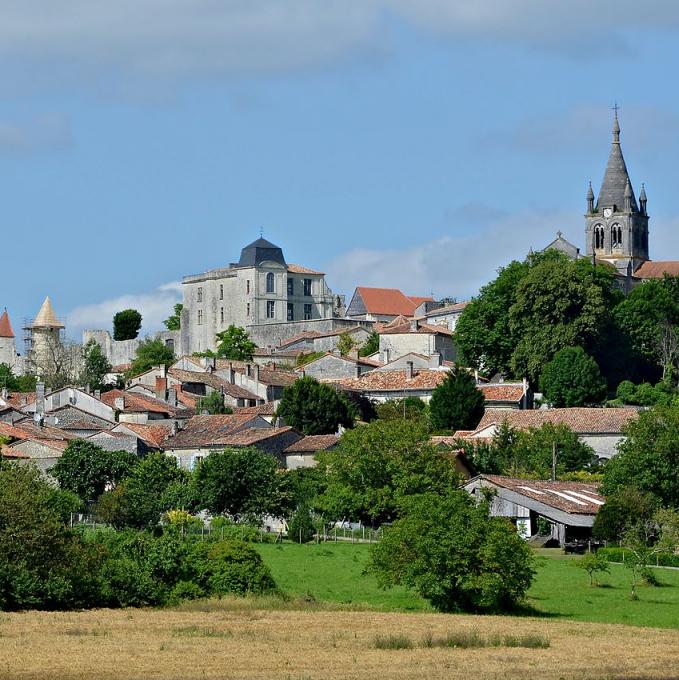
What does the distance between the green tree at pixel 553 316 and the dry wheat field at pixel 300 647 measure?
185 ft

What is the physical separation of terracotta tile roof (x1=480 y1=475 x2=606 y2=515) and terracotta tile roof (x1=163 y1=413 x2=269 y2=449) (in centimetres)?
1549

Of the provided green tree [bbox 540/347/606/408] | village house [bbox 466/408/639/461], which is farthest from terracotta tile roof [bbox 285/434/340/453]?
green tree [bbox 540/347/606/408]

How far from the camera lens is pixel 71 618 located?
4438cm

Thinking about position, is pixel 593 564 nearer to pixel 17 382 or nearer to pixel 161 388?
pixel 161 388

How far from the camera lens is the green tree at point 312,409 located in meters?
87.6

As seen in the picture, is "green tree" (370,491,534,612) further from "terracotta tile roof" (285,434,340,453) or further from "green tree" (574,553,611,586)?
"terracotta tile roof" (285,434,340,453)

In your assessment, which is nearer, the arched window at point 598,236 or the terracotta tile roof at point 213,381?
the terracotta tile roof at point 213,381

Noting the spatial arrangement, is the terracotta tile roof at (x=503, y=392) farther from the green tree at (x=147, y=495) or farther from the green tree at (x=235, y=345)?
the green tree at (x=235, y=345)

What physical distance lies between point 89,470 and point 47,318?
66795 millimetres

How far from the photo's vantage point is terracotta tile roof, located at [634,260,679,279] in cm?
14500

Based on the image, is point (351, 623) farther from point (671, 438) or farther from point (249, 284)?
point (249, 284)

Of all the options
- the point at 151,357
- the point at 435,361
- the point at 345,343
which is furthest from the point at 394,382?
the point at 151,357

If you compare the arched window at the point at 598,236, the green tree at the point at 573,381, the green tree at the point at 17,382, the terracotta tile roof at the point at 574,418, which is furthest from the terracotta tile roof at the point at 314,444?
the arched window at the point at 598,236

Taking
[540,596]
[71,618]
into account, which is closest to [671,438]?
[540,596]
